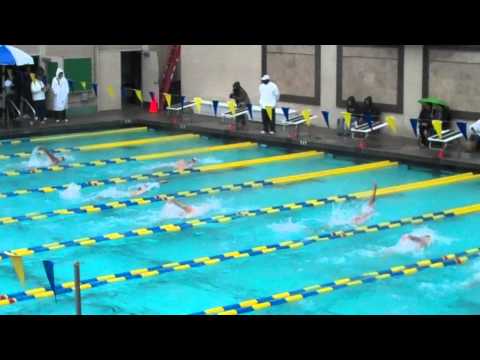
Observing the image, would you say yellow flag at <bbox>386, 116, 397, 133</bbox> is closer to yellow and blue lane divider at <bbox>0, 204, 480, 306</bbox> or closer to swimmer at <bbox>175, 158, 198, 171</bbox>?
swimmer at <bbox>175, 158, 198, 171</bbox>

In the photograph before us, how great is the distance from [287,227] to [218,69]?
10338 mm

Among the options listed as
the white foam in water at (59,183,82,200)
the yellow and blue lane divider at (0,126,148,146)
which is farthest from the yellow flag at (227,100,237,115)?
the white foam in water at (59,183,82,200)

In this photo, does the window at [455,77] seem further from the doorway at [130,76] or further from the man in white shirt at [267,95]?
the doorway at [130,76]

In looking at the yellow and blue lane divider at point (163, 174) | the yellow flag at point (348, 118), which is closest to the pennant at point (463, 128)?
the yellow flag at point (348, 118)

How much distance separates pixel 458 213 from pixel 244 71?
9757mm

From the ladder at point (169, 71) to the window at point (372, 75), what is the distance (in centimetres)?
536

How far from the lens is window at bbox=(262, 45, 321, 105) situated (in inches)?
767

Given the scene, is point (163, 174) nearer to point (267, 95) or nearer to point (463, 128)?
point (267, 95)

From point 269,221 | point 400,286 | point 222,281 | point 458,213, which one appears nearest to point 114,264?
point 222,281

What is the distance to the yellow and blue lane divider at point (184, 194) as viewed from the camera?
11859 millimetres

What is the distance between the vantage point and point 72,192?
13945 mm

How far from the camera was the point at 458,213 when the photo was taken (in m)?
12.3

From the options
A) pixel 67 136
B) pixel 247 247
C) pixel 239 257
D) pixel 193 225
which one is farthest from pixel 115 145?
pixel 239 257

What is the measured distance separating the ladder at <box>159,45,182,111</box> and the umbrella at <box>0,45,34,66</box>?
17.0 feet
